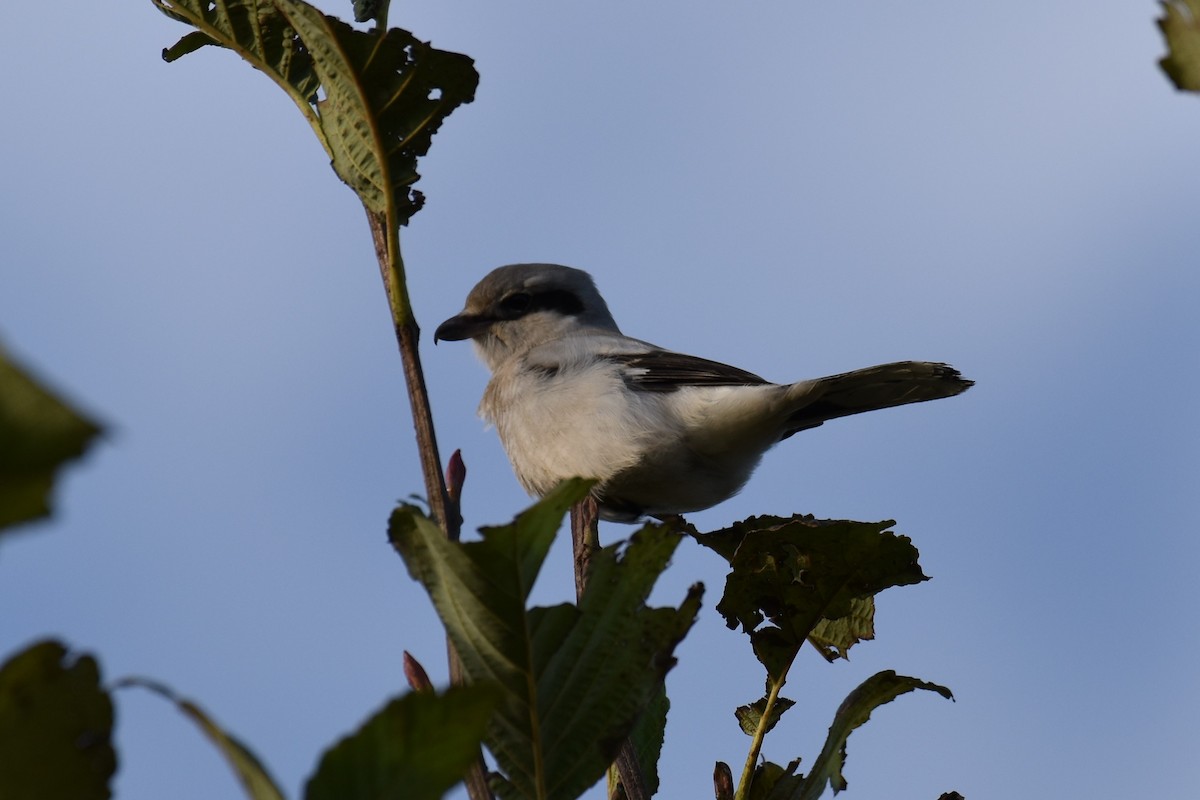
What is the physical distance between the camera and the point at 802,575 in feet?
7.21

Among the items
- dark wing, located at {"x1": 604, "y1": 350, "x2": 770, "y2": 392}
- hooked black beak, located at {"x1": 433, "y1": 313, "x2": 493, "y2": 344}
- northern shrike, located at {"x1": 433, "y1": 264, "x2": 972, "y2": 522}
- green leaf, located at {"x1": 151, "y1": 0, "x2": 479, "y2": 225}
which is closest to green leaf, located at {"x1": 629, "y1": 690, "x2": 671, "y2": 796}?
green leaf, located at {"x1": 151, "y1": 0, "x2": 479, "y2": 225}

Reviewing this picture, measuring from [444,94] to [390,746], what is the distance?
1386 mm

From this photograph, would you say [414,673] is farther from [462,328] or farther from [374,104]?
[462,328]

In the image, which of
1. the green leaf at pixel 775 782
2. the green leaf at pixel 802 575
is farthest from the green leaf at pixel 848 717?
the green leaf at pixel 802 575

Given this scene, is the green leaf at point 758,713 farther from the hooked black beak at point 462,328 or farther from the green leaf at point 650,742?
the hooked black beak at point 462,328

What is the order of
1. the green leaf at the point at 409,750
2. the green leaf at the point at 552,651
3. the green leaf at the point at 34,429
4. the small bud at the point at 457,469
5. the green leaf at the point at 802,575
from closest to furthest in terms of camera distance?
1. the green leaf at the point at 34,429
2. the green leaf at the point at 409,750
3. the green leaf at the point at 552,651
4. the small bud at the point at 457,469
5. the green leaf at the point at 802,575

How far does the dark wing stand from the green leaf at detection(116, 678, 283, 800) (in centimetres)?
451

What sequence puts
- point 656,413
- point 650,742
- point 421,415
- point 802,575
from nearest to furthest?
point 421,415, point 802,575, point 650,742, point 656,413

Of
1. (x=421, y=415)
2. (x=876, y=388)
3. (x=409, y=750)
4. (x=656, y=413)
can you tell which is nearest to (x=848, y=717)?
(x=421, y=415)

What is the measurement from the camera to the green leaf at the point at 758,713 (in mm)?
2240

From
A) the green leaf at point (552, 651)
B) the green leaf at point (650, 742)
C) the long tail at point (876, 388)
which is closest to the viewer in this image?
the green leaf at point (552, 651)

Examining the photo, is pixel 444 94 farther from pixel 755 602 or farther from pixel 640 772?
pixel 640 772

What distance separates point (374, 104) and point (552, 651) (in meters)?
0.93

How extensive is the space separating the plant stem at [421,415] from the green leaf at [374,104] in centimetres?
9
